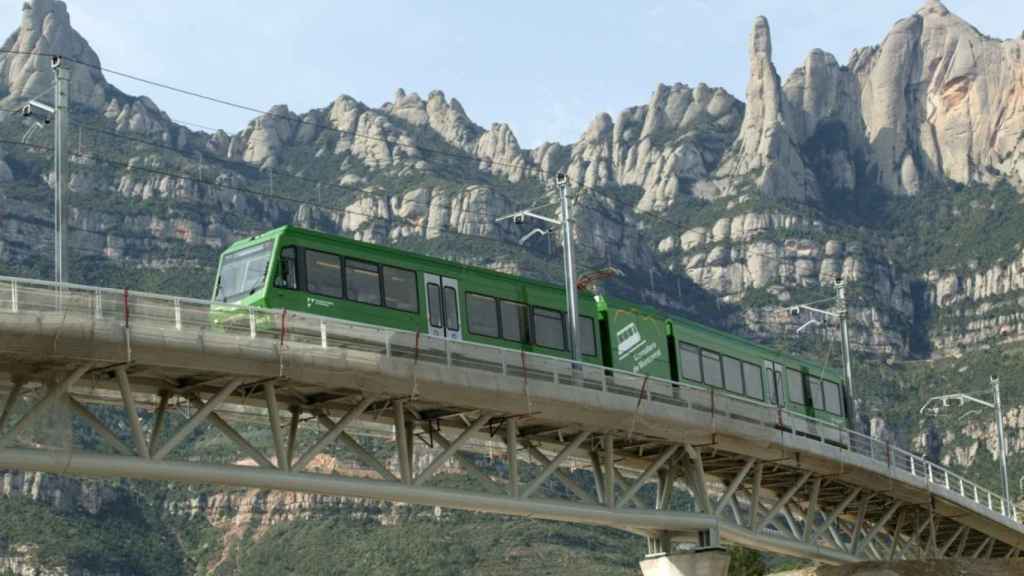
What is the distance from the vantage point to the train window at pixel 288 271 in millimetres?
33906

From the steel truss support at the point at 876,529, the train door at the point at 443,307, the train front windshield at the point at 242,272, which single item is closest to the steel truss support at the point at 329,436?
the train front windshield at the point at 242,272

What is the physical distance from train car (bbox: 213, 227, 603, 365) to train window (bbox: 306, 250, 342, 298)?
22 mm

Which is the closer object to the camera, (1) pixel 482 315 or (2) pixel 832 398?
(1) pixel 482 315

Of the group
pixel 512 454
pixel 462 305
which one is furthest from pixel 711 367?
pixel 512 454

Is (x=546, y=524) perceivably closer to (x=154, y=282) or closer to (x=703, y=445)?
(x=154, y=282)

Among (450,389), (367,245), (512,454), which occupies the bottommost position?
(512,454)

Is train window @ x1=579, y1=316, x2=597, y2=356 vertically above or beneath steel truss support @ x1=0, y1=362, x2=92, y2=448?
above

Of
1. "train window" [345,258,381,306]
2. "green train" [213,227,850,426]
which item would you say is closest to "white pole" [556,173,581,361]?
"green train" [213,227,850,426]

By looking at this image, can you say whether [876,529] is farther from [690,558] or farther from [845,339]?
[690,558]

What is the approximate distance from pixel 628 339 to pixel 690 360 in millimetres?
3848

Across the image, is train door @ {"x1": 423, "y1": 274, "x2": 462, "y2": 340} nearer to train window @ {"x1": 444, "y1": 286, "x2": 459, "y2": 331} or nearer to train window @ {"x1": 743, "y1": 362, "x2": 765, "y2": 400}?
train window @ {"x1": 444, "y1": 286, "x2": 459, "y2": 331}

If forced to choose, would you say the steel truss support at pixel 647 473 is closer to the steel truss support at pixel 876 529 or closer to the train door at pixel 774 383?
the train door at pixel 774 383

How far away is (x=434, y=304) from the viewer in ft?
121

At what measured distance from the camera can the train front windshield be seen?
34.2 metres
